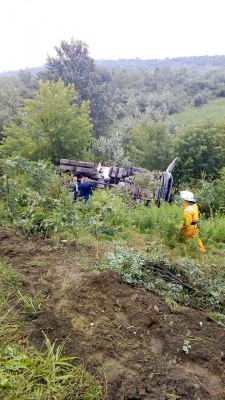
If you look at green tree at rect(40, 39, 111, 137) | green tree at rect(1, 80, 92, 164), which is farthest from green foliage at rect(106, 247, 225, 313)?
green tree at rect(40, 39, 111, 137)

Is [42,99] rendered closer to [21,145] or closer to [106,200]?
[21,145]

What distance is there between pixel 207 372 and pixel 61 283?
68.4 inches

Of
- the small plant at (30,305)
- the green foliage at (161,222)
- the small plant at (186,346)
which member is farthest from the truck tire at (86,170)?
the small plant at (186,346)

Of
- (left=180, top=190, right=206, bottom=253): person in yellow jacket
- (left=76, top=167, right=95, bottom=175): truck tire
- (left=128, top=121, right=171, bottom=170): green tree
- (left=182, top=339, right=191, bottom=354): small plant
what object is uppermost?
(left=182, top=339, right=191, bottom=354): small plant

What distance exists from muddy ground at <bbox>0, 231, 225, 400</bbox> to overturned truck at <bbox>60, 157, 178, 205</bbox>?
8.87m

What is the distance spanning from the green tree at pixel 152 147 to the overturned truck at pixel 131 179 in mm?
6848

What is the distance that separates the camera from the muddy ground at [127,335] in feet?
7.87

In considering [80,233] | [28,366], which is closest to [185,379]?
[28,366]

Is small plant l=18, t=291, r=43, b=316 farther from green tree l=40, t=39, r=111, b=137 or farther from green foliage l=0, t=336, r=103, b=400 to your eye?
green tree l=40, t=39, r=111, b=137

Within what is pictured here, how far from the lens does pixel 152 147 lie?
70.5ft

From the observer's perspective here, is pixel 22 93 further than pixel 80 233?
Yes

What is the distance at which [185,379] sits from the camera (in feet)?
7.96

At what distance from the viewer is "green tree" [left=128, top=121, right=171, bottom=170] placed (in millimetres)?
21594

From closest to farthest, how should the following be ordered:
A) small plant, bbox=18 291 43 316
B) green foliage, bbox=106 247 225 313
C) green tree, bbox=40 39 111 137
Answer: small plant, bbox=18 291 43 316 < green foliage, bbox=106 247 225 313 < green tree, bbox=40 39 111 137
